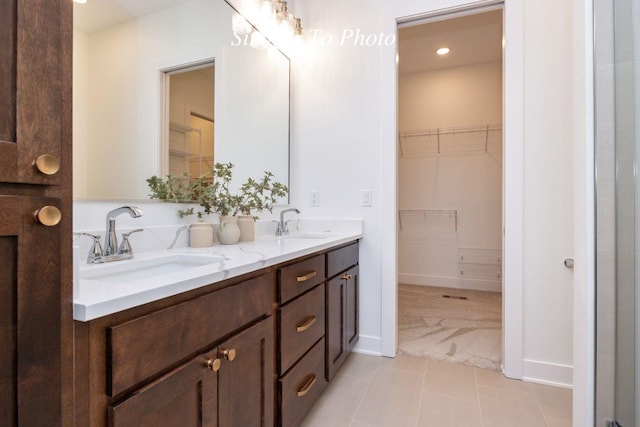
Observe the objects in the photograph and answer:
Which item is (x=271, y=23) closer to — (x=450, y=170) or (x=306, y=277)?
(x=306, y=277)

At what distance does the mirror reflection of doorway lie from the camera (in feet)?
4.69

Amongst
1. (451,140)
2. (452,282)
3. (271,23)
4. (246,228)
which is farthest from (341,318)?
(451,140)

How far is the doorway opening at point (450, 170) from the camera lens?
3383 mm

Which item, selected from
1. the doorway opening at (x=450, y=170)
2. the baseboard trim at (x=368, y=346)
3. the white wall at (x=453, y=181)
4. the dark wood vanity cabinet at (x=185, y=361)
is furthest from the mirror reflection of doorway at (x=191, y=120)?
the white wall at (x=453, y=181)

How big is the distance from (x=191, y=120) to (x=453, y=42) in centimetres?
294

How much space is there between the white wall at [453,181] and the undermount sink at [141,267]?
3297mm

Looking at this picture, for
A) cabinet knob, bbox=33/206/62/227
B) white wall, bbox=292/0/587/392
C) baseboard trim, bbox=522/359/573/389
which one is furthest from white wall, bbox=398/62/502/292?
cabinet knob, bbox=33/206/62/227

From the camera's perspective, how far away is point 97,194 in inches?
45.0

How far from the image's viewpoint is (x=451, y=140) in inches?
154

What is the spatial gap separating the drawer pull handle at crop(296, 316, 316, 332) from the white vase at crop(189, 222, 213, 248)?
0.56 meters

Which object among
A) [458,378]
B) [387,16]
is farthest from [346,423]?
[387,16]

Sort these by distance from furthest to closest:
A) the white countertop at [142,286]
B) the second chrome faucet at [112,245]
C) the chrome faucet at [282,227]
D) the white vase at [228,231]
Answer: the chrome faucet at [282,227], the white vase at [228,231], the second chrome faucet at [112,245], the white countertop at [142,286]

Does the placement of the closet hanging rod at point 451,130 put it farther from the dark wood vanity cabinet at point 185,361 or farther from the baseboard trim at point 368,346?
the dark wood vanity cabinet at point 185,361

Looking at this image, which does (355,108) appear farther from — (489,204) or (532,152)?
(489,204)
